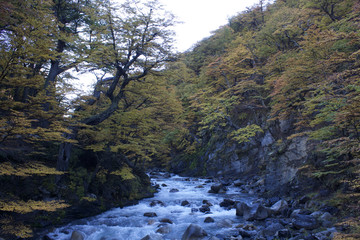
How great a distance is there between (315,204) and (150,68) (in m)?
10.2

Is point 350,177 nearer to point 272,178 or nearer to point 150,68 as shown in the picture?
point 272,178

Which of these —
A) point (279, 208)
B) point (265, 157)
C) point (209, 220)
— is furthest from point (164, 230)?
point (265, 157)

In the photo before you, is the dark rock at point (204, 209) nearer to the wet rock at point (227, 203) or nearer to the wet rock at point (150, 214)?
the wet rock at point (227, 203)

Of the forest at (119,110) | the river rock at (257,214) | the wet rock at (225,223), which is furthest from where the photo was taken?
the river rock at (257,214)

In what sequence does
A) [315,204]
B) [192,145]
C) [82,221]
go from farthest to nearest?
[192,145], [82,221], [315,204]

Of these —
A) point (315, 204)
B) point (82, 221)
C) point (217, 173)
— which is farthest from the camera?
point (217, 173)

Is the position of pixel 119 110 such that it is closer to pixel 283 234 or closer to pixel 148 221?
pixel 148 221

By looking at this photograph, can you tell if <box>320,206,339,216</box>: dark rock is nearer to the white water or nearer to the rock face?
the rock face

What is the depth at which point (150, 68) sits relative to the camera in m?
12.0

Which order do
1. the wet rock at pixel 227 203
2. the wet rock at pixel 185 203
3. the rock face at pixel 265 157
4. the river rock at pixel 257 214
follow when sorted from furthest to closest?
the wet rock at pixel 185 203, the wet rock at pixel 227 203, the rock face at pixel 265 157, the river rock at pixel 257 214

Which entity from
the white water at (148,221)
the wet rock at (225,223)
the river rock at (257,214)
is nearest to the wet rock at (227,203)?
the white water at (148,221)

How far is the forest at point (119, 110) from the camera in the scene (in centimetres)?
633

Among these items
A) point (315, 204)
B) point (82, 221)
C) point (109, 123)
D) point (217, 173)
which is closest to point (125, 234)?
point (82, 221)

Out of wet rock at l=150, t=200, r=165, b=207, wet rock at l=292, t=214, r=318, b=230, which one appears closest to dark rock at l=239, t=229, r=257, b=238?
wet rock at l=292, t=214, r=318, b=230
